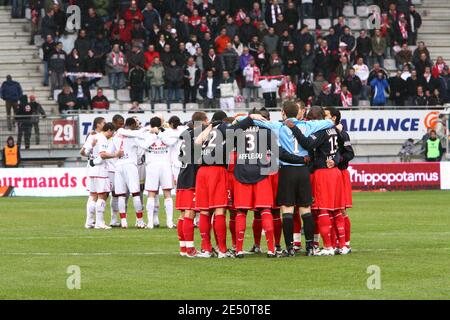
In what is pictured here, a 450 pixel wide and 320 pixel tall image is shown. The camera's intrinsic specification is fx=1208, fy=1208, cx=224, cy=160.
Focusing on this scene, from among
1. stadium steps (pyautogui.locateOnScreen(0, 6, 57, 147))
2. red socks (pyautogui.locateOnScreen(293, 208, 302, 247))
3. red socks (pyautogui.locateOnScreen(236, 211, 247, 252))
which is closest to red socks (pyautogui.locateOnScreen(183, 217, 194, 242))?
red socks (pyautogui.locateOnScreen(236, 211, 247, 252))

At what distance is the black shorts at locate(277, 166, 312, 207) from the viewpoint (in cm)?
2036

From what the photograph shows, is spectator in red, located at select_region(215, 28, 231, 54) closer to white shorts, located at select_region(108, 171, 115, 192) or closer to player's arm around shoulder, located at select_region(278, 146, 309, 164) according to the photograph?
white shorts, located at select_region(108, 171, 115, 192)

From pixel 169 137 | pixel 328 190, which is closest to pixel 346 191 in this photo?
pixel 328 190

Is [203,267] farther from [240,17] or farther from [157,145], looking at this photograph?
[240,17]

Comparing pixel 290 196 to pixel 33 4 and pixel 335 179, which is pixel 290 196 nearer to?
pixel 335 179

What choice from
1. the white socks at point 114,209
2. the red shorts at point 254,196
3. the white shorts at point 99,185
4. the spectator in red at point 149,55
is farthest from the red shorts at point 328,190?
the spectator in red at point 149,55

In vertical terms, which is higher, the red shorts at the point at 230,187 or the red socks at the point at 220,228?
the red shorts at the point at 230,187

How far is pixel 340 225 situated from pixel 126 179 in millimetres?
8380

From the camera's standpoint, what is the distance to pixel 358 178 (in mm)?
43969

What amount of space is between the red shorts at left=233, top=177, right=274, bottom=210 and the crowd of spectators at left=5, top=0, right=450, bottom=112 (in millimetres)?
26059

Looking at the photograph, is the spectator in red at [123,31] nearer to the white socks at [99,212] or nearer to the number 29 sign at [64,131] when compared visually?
the number 29 sign at [64,131]

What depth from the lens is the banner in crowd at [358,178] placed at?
4306cm

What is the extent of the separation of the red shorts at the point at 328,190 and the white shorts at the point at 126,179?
7905 mm
